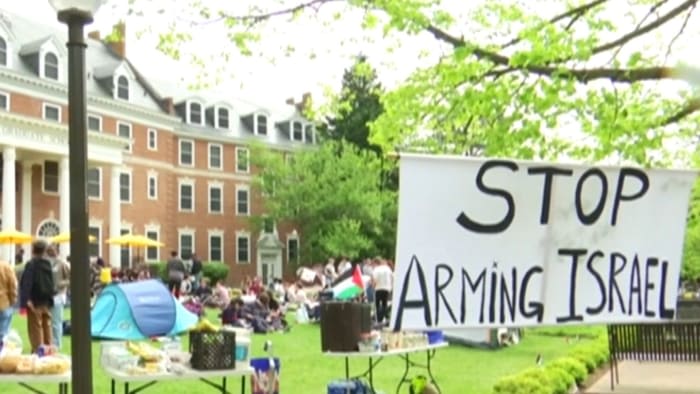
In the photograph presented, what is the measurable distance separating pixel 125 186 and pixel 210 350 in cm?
3732

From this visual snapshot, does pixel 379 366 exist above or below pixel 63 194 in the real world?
below

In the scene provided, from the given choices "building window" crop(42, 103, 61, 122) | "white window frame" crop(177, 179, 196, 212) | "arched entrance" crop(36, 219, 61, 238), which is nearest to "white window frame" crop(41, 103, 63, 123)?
"building window" crop(42, 103, 61, 122)

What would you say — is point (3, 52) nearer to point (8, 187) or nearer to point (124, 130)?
point (8, 187)

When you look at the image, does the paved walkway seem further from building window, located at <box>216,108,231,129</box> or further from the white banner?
building window, located at <box>216,108,231,129</box>

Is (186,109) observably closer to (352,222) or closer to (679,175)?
(352,222)

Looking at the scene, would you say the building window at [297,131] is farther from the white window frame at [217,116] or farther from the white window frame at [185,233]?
the white window frame at [185,233]

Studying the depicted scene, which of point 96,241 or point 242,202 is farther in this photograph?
point 242,202

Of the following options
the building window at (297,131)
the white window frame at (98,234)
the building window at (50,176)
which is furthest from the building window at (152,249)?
the building window at (297,131)

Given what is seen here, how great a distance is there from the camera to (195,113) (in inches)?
1939

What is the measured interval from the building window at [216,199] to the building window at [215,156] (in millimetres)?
1126

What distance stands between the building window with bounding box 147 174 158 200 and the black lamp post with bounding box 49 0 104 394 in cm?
4051

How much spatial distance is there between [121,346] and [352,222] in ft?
122

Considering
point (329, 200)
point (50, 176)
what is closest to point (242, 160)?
point (329, 200)

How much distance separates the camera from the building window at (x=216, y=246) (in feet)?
161
